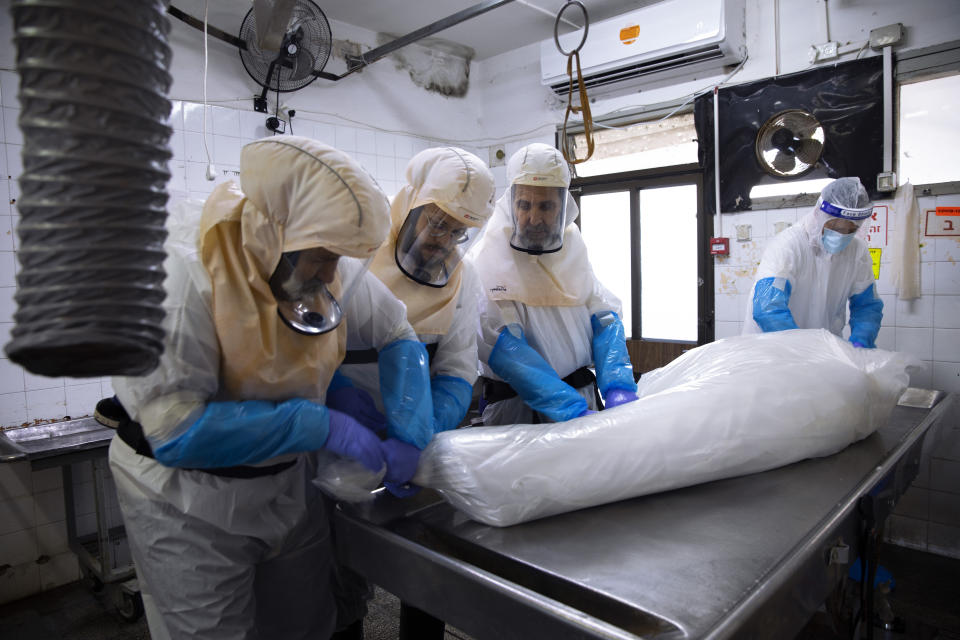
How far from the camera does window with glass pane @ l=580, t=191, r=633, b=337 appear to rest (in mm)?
4035

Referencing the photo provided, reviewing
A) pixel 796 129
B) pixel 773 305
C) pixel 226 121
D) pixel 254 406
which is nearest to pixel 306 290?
pixel 254 406

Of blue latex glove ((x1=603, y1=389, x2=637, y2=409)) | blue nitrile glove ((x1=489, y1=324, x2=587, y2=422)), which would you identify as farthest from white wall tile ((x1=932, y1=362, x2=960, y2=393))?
blue nitrile glove ((x1=489, y1=324, x2=587, y2=422))

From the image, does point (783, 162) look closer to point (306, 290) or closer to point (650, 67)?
point (650, 67)

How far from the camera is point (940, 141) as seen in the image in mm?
2783

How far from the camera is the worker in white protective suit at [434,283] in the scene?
4.53ft

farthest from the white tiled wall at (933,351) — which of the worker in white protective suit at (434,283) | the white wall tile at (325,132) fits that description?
the white wall tile at (325,132)

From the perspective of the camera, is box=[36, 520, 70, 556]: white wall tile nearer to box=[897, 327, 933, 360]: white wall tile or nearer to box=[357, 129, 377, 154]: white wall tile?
box=[357, 129, 377, 154]: white wall tile

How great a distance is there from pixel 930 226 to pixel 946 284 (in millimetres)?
282

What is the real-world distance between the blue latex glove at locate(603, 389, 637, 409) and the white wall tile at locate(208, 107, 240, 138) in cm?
263

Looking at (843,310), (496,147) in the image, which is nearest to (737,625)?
(843,310)

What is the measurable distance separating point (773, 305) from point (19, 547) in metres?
3.46

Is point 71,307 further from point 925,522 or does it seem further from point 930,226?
point 925,522

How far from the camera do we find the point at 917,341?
9.43 ft

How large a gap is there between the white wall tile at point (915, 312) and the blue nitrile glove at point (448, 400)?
99.4 inches
